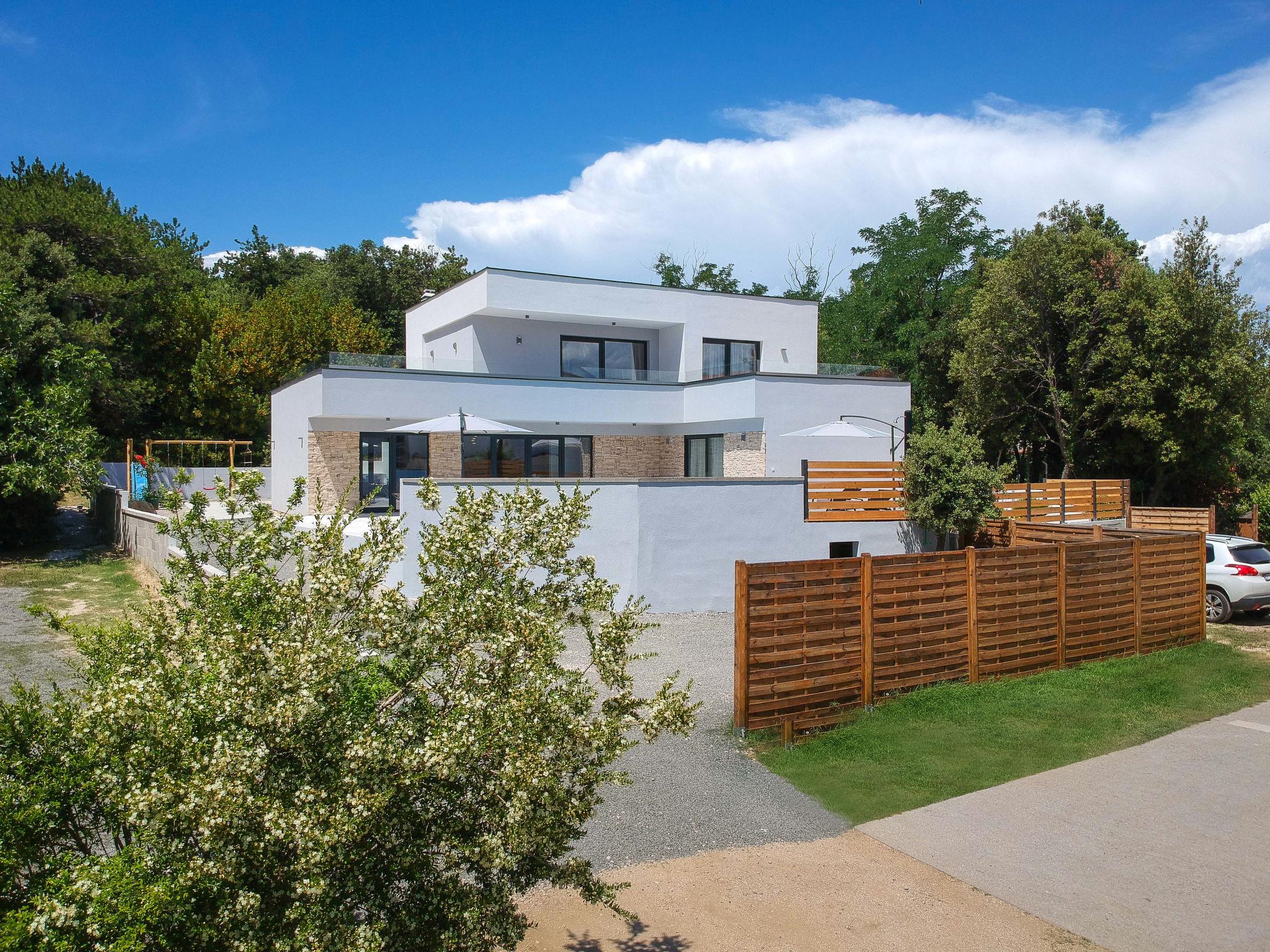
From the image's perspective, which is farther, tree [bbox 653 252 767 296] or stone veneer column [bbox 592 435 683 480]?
tree [bbox 653 252 767 296]

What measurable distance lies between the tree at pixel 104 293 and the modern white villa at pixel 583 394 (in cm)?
657

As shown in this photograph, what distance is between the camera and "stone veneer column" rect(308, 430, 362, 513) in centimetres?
2303

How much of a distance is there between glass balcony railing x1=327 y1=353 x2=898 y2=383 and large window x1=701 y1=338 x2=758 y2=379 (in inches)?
7.0

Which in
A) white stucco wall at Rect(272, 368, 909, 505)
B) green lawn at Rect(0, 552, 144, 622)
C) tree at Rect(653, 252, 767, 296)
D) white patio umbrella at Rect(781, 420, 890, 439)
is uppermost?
tree at Rect(653, 252, 767, 296)

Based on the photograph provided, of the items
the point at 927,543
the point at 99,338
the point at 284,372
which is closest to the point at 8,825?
the point at 927,543

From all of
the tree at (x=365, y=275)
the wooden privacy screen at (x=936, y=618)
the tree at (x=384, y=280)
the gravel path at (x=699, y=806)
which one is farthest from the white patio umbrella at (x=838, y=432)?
the tree at (x=384, y=280)

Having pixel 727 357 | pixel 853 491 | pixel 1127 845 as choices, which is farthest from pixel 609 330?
pixel 1127 845

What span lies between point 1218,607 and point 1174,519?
5.98 metres

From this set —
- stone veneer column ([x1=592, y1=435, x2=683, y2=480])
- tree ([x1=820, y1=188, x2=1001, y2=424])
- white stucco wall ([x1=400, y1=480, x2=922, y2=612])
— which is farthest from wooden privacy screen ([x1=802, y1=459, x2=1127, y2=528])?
tree ([x1=820, y1=188, x2=1001, y2=424])

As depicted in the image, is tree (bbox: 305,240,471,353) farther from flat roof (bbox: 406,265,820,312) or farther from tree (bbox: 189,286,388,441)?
flat roof (bbox: 406,265,820,312)

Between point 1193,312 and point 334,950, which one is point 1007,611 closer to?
point 334,950

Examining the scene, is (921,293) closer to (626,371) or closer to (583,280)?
(626,371)

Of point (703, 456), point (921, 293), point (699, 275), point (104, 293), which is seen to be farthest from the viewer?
point (699, 275)

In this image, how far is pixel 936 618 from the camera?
983 centimetres
